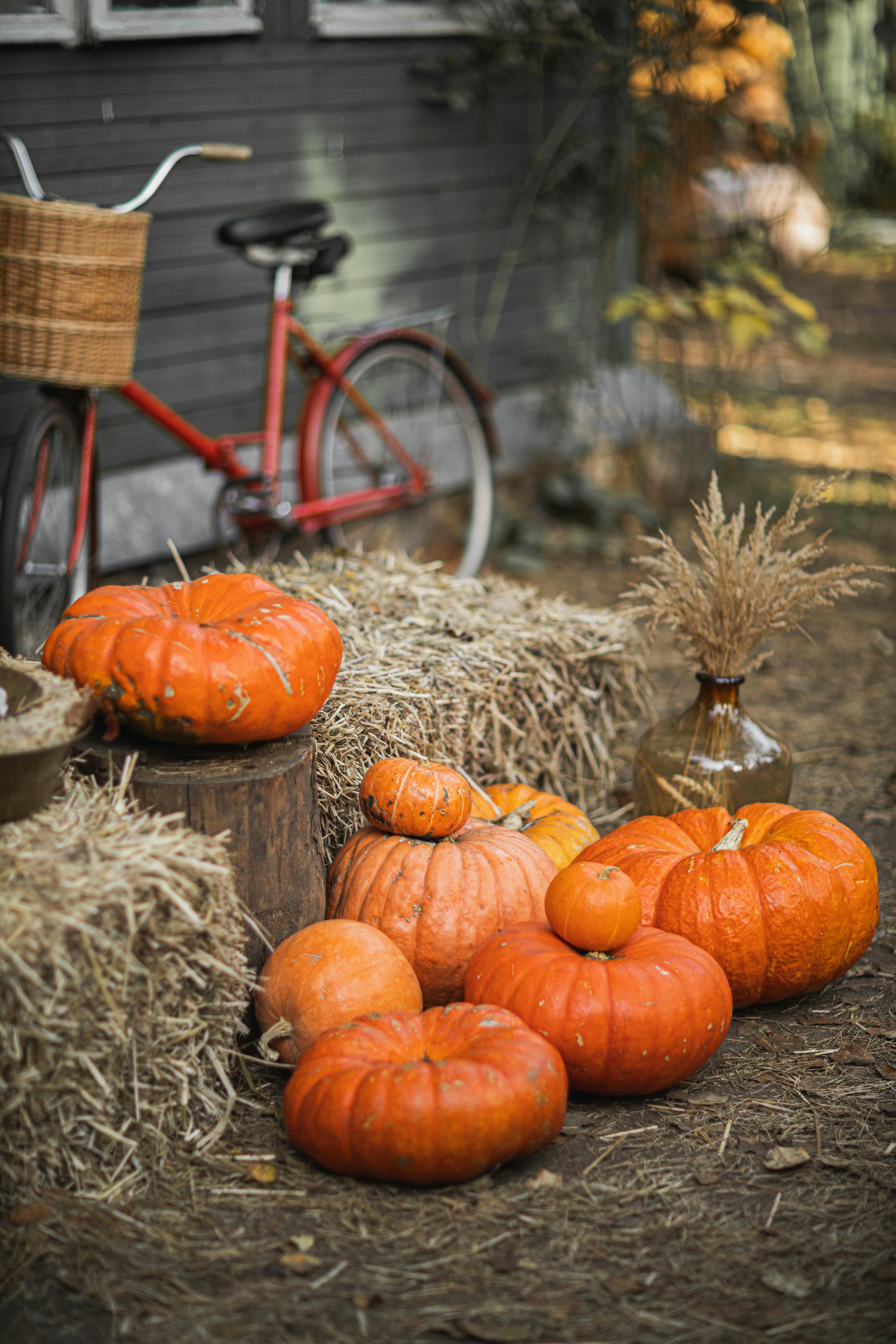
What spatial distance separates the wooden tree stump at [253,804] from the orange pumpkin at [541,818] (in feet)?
2.06

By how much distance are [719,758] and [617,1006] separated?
1.12 metres

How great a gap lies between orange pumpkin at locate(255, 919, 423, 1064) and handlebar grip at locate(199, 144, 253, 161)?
9.31 feet

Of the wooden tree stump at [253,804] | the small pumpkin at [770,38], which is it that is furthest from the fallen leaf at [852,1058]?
the small pumpkin at [770,38]

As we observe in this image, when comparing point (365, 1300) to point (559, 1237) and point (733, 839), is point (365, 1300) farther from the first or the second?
point (733, 839)

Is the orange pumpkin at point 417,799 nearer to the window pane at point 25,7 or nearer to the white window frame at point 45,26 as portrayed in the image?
the white window frame at point 45,26

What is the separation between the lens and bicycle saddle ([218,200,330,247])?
4.57 metres

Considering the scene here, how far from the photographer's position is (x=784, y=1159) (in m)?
2.32

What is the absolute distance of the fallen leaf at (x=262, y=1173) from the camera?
2205 mm

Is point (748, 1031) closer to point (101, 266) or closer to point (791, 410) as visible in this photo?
point (101, 266)

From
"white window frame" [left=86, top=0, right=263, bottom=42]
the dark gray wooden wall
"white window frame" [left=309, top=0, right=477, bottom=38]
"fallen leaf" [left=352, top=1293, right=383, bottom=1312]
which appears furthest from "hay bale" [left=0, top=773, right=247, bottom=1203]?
"white window frame" [left=309, top=0, right=477, bottom=38]

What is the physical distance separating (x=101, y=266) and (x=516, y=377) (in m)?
4.15

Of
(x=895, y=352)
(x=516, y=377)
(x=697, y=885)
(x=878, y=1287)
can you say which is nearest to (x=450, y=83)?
(x=516, y=377)

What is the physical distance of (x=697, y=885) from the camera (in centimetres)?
280

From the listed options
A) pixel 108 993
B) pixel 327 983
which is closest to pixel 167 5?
→ pixel 327 983
